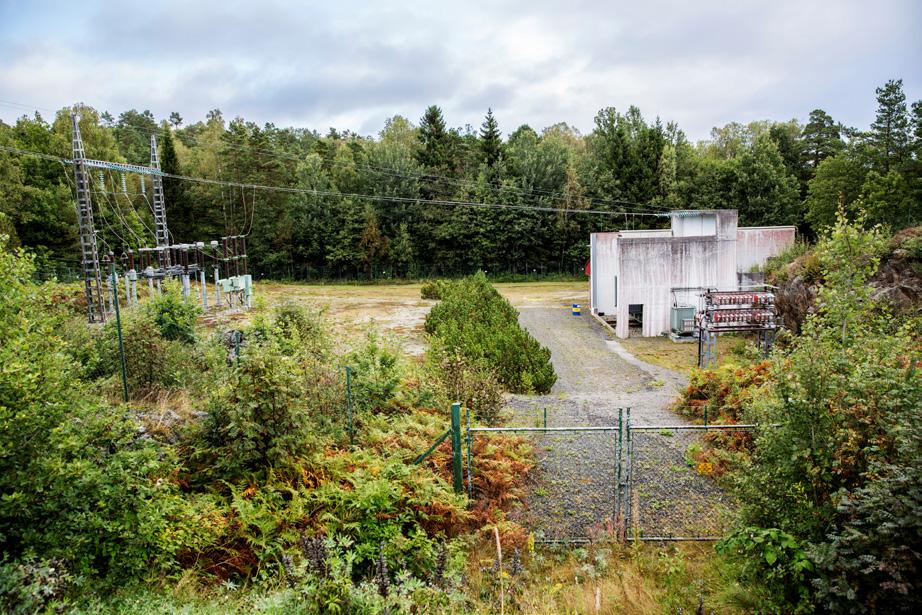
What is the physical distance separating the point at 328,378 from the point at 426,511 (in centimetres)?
352

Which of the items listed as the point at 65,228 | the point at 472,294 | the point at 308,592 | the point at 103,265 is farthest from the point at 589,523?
the point at 65,228

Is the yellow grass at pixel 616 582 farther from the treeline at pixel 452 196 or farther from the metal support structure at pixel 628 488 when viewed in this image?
the treeline at pixel 452 196

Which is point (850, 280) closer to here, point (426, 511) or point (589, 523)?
point (589, 523)

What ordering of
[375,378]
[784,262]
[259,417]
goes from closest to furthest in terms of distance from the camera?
[259,417]
[375,378]
[784,262]

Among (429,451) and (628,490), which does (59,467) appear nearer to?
(429,451)

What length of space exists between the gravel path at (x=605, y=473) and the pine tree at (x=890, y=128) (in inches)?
1221

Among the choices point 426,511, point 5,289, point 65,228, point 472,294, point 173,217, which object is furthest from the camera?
point 173,217

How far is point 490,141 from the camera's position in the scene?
52.1 m

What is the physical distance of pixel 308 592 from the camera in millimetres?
4629

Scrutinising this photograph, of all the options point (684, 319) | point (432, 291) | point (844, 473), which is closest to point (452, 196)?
point (432, 291)

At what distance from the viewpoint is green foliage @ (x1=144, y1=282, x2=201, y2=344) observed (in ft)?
42.6

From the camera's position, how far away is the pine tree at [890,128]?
1426 inches

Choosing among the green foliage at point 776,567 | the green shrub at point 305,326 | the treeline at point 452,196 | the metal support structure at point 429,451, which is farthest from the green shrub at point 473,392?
the treeline at point 452,196

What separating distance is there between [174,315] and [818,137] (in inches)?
2147
